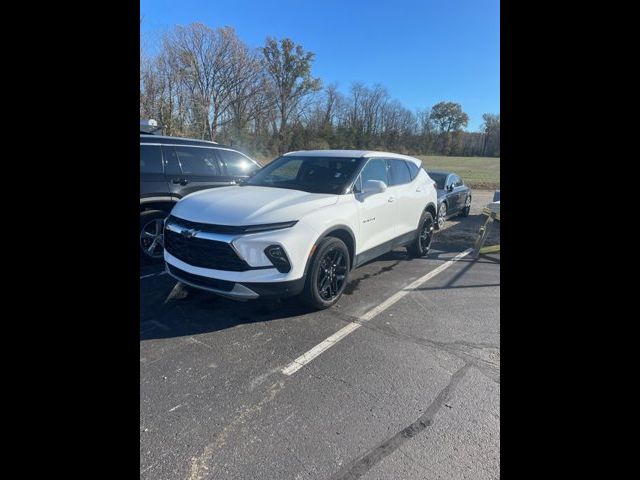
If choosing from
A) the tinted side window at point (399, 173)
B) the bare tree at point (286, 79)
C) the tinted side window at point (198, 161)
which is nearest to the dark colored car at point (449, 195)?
the tinted side window at point (399, 173)

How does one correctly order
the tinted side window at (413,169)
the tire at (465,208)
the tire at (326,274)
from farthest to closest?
the tire at (465,208) < the tinted side window at (413,169) < the tire at (326,274)

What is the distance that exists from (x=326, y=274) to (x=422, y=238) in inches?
117

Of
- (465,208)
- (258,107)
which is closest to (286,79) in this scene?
(258,107)

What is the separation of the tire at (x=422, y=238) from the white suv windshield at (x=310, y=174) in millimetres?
1979

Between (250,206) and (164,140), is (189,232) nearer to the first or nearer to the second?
(250,206)

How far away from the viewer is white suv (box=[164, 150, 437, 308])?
3.64m

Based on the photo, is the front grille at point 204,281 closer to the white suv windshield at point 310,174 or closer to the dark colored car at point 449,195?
the white suv windshield at point 310,174

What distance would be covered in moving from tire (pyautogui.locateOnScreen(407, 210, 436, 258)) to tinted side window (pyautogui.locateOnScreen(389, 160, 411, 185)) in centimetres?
77

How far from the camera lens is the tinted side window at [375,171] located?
5023mm
